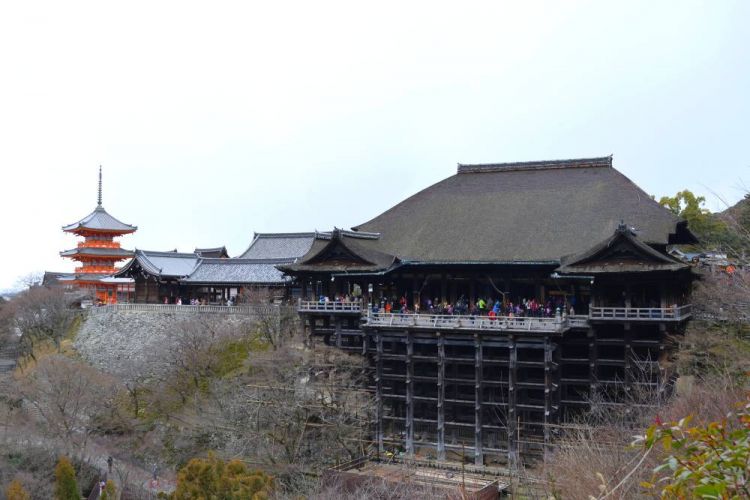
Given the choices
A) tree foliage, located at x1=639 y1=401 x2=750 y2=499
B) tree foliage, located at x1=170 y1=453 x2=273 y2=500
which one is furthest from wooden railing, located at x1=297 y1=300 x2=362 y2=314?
tree foliage, located at x1=639 y1=401 x2=750 y2=499

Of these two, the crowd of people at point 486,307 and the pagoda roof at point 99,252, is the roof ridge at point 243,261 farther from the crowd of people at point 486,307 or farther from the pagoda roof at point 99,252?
the pagoda roof at point 99,252

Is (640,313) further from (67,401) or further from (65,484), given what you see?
(67,401)

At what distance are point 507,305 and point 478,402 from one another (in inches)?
177

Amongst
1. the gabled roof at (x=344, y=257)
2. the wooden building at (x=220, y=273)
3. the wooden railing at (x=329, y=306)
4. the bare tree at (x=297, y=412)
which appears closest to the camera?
the bare tree at (x=297, y=412)

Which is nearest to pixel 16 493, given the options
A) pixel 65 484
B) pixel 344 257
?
pixel 65 484

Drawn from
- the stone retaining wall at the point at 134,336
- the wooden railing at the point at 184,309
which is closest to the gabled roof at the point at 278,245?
the wooden railing at the point at 184,309

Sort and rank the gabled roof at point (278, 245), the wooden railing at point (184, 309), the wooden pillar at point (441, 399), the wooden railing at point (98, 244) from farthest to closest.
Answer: the wooden railing at point (98, 244), the gabled roof at point (278, 245), the wooden railing at point (184, 309), the wooden pillar at point (441, 399)

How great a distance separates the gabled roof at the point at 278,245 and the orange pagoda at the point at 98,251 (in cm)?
1518

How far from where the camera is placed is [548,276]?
31.5m

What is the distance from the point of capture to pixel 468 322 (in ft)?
98.4

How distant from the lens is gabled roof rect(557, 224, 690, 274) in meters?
27.6

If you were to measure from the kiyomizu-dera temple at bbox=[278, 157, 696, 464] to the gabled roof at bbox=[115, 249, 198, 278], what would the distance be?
14.9 m

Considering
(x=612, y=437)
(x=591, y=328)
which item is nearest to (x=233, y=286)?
(x=591, y=328)

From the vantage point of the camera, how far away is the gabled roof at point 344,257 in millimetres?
33094
